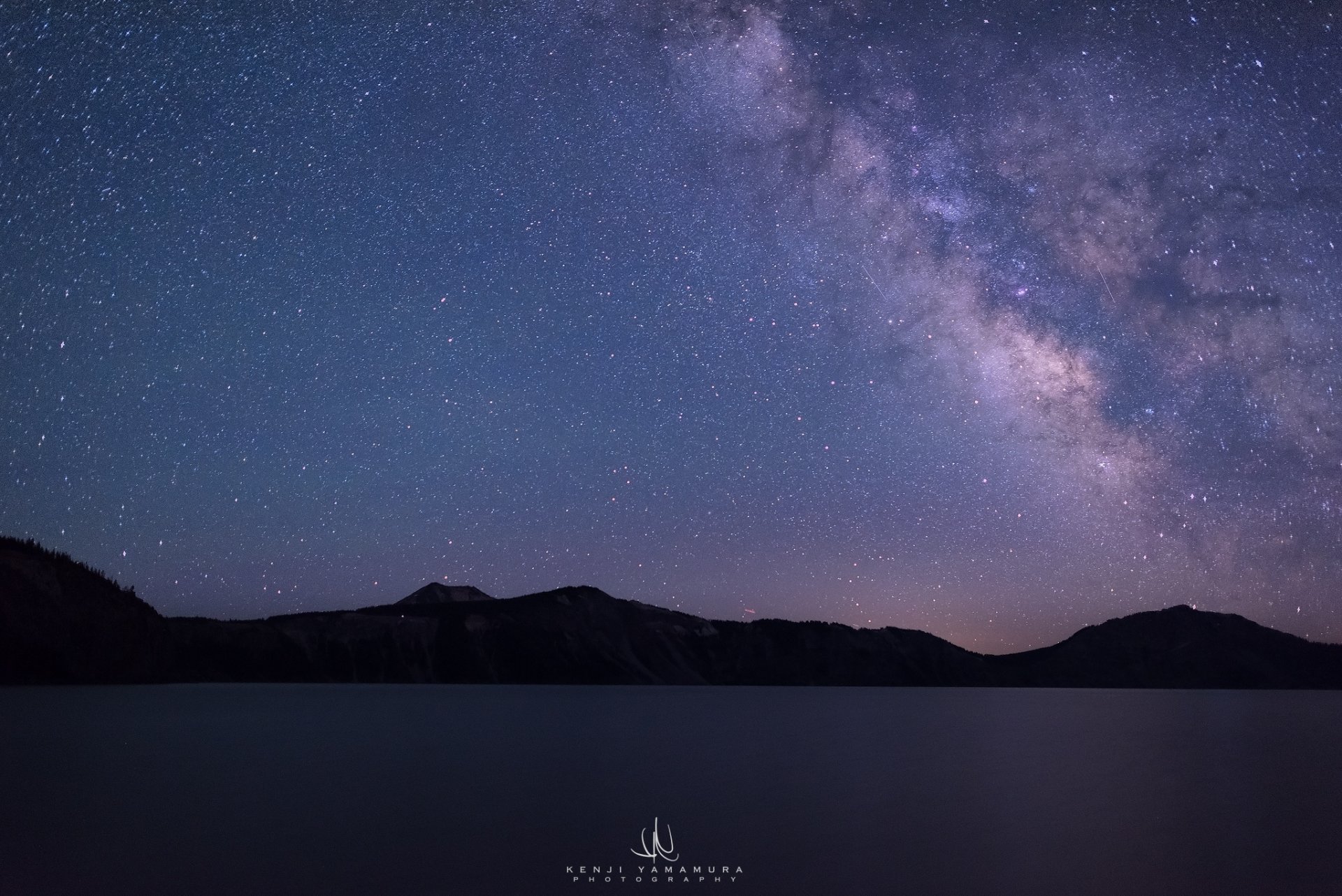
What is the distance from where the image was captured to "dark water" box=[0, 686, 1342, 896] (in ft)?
48.9

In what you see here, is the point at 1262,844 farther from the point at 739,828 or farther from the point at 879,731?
the point at 879,731

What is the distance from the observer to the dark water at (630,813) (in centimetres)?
1491

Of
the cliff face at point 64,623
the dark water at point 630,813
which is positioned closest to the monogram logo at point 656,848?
the dark water at point 630,813

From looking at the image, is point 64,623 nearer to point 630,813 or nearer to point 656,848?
point 630,813

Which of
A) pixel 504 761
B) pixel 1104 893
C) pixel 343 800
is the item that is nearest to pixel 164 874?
pixel 343 800

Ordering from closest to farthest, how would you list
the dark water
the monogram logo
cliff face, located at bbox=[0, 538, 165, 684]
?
1. the dark water
2. the monogram logo
3. cliff face, located at bbox=[0, 538, 165, 684]

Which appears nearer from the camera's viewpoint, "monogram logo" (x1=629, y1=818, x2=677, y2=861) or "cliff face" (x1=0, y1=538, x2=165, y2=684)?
"monogram logo" (x1=629, y1=818, x2=677, y2=861)

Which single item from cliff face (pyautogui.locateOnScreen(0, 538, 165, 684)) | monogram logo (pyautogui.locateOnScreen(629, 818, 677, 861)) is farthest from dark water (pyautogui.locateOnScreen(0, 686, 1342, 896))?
cliff face (pyautogui.locateOnScreen(0, 538, 165, 684))

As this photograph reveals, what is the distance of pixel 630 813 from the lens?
70.3ft

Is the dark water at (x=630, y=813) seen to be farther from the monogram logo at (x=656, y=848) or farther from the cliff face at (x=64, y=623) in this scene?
the cliff face at (x=64, y=623)

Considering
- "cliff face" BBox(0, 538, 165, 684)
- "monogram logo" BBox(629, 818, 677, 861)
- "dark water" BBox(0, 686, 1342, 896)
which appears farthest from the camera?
"cliff face" BBox(0, 538, 165, 684)

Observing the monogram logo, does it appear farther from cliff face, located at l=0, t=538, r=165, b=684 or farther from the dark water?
cliff face, located at l=0, t=538, r=165, b=684

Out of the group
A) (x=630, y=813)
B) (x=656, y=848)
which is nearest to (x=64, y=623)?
(x=630, y=813)

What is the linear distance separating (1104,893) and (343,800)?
1688cm
